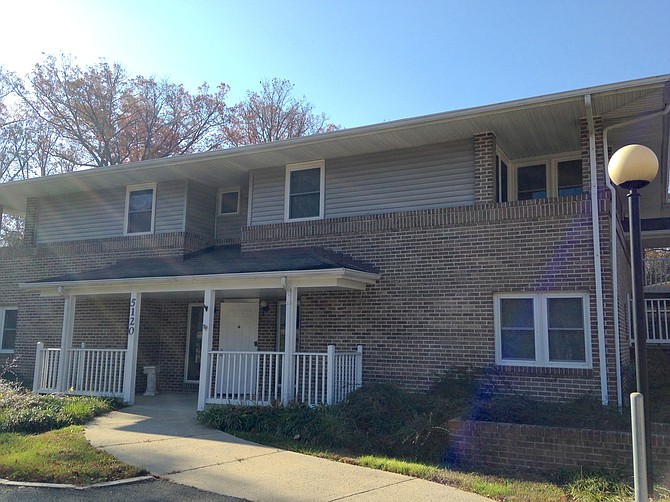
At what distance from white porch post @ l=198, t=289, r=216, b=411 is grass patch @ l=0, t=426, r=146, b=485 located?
2640 mm

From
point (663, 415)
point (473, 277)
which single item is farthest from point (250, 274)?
point (663, 415)

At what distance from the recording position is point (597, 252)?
9.88m

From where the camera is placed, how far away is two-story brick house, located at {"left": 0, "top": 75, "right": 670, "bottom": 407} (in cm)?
1019

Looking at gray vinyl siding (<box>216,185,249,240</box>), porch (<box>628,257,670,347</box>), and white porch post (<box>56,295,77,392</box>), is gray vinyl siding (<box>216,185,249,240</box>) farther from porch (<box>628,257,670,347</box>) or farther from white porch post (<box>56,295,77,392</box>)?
porch (<box>628,257,670,347</box>)

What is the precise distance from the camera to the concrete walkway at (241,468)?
257 inches

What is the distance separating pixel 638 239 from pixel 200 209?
11.8 m

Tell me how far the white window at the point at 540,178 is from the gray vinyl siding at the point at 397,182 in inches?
43.2

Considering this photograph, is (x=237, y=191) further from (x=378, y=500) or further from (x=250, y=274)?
(x=378, y=500)

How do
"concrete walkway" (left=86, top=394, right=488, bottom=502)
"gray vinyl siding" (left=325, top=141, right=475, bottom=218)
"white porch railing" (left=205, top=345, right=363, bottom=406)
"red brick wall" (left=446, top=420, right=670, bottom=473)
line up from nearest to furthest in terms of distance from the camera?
"concrete walkway" (left=86, top=394, right=488, bottom=502) → "red brick wall" (left=446, top=420, right=670, bottom=473) → "white porch railing" (left=205, top=345, right=363, bottom=406) → "gray vinyl siding" (left=325, top=141, right=475, bottom=218)

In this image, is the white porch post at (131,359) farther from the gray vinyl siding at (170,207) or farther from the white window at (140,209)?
the white window at (140,209)

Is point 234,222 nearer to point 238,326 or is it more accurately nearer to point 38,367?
point 238,326

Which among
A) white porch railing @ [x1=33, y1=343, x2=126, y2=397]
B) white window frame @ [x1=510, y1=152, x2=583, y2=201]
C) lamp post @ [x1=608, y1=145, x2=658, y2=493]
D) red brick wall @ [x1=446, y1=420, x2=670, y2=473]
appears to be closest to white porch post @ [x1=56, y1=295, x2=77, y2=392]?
white porch railing @ [x1=33, y1=343, x2=126, y2=397]

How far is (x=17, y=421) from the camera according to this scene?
993 centimetres

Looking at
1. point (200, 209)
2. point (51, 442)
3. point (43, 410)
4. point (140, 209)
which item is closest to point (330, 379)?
point (51, 442)
